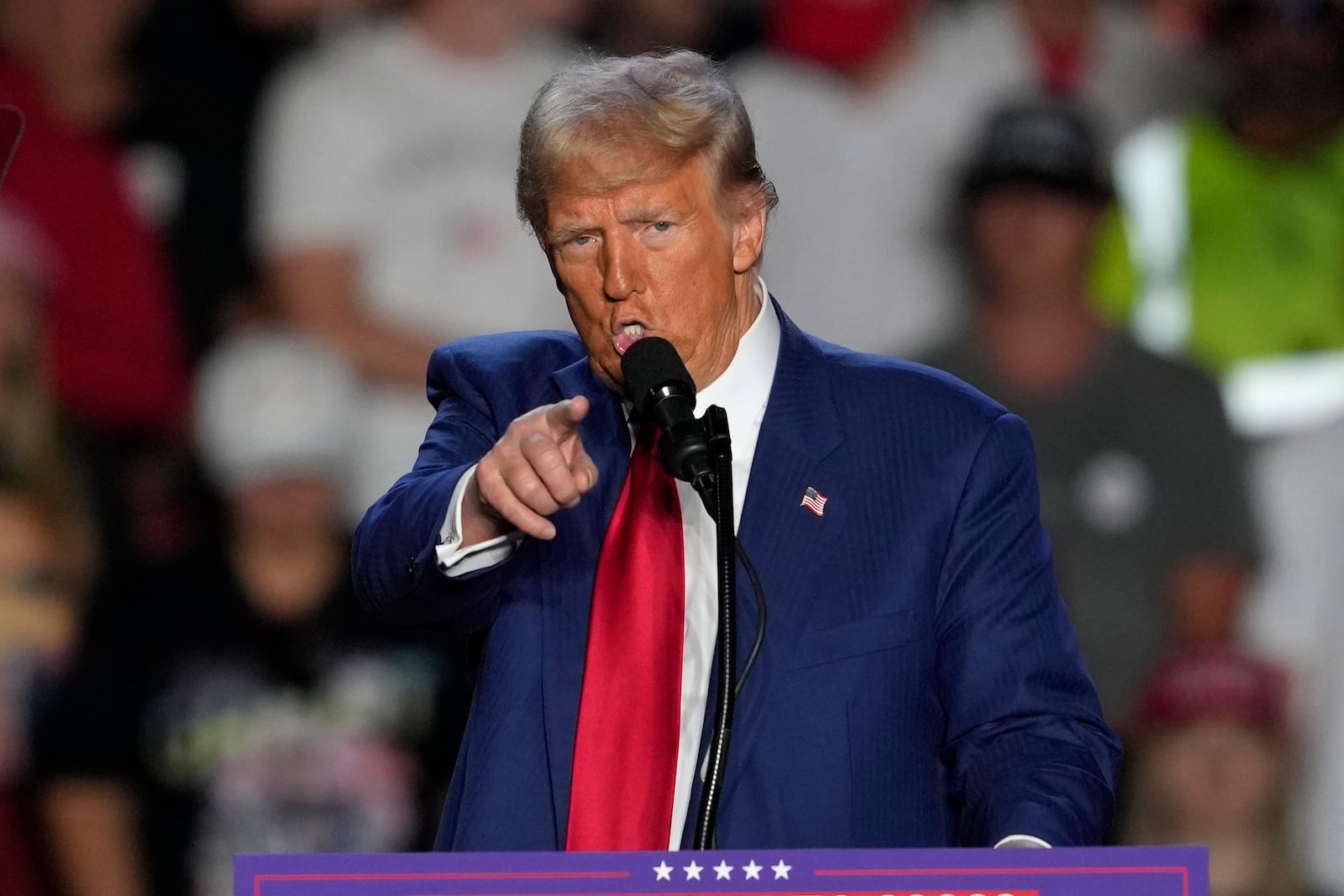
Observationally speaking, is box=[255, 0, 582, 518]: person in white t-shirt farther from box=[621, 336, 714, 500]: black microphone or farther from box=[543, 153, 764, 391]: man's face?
box=[621, 336, 714, 500]: black microphone

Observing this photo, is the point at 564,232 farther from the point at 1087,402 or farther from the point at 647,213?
the point at 1087,402

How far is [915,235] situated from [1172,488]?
0.84 m

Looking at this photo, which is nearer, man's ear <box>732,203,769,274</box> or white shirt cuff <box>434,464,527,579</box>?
white shirt cuff <box>434,464,527,579</box>

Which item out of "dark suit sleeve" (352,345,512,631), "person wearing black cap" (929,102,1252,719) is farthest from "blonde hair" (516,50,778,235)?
"person wearing black cap" (929,102,1252,719)

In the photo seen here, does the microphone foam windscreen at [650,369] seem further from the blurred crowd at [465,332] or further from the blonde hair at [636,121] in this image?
the blurred crowd at [465,332]

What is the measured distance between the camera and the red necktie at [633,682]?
1697 mm

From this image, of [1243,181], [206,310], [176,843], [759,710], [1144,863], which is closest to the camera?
[1144,863]

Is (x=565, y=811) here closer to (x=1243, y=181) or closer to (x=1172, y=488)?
(x=1172, y=488)

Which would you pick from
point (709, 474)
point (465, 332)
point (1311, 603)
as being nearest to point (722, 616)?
point (709, 474)

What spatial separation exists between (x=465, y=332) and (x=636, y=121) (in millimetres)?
2778

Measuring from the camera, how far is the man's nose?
5.57ft

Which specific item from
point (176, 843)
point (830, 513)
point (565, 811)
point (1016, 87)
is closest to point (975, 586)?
point (830, 513)

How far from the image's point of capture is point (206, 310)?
4.39 metres

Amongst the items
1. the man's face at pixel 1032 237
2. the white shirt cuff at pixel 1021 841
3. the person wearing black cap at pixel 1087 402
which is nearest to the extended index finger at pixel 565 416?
the white shirt cuff at pixel 1021 841
